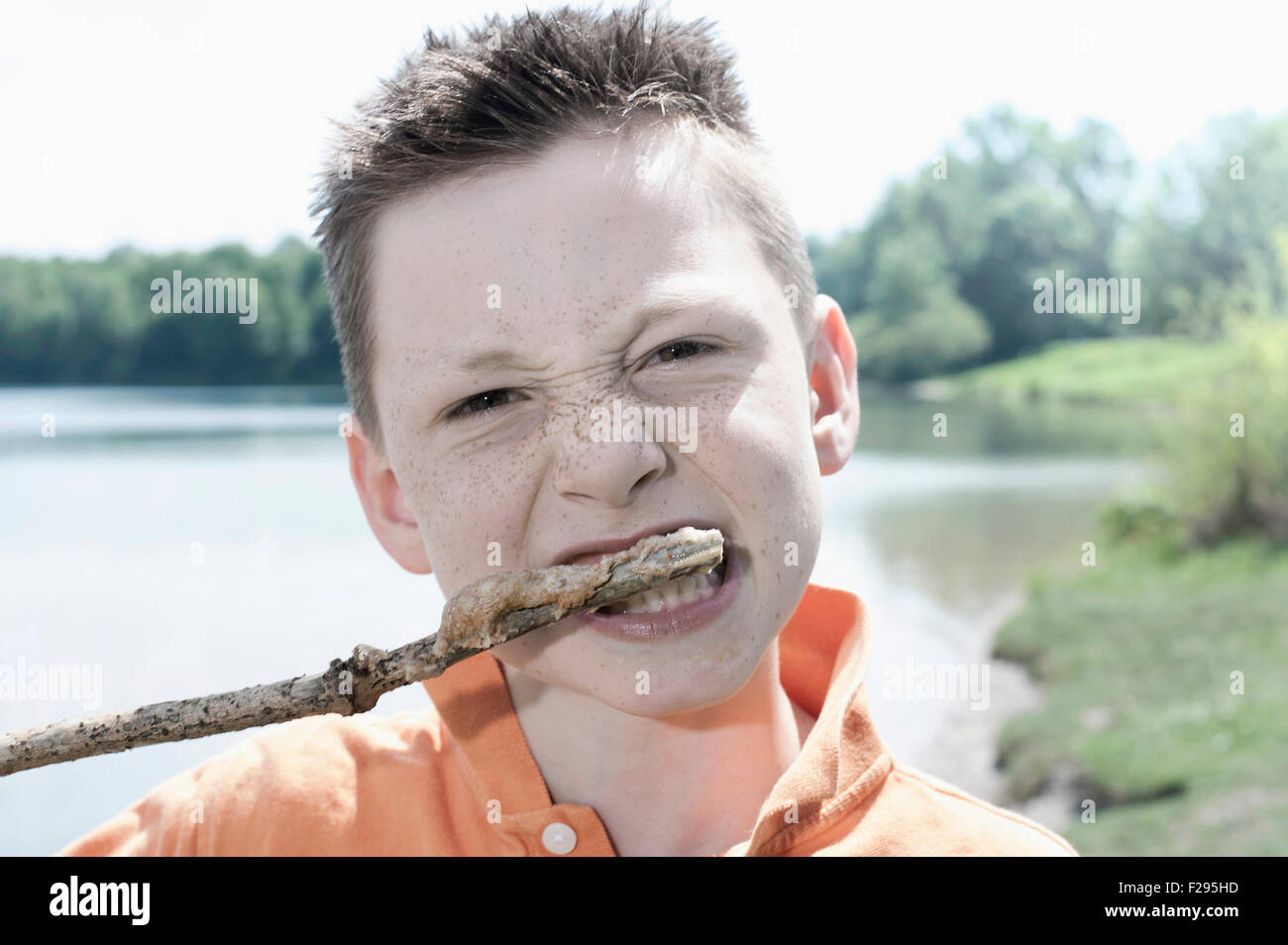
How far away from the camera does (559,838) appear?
5.75ft

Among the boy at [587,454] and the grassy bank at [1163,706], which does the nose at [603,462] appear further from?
the grassy bank at [1163,706]

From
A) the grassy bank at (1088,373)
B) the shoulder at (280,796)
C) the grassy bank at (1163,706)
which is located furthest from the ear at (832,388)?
the grassy bank at (1088,373)

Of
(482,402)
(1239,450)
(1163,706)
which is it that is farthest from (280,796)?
(1239,450)

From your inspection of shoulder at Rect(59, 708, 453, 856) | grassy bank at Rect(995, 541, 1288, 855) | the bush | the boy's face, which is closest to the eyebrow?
the boy's face

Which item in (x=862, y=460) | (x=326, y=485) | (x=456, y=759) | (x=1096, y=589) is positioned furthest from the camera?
(x=862, y=460)

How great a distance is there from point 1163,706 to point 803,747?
656cm

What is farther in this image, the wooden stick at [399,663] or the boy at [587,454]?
the boy at [587,454]

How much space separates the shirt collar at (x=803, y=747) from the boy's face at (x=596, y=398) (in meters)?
0.25

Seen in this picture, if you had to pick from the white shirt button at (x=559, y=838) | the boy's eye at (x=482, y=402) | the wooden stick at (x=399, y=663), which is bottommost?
the white shirt button at (x=559, y=838)

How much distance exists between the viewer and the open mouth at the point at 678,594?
1.56 metres

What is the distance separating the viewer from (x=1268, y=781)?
19.8 ft

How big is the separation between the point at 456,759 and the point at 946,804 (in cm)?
85

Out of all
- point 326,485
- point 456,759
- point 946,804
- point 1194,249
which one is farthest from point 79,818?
point 1194,249
